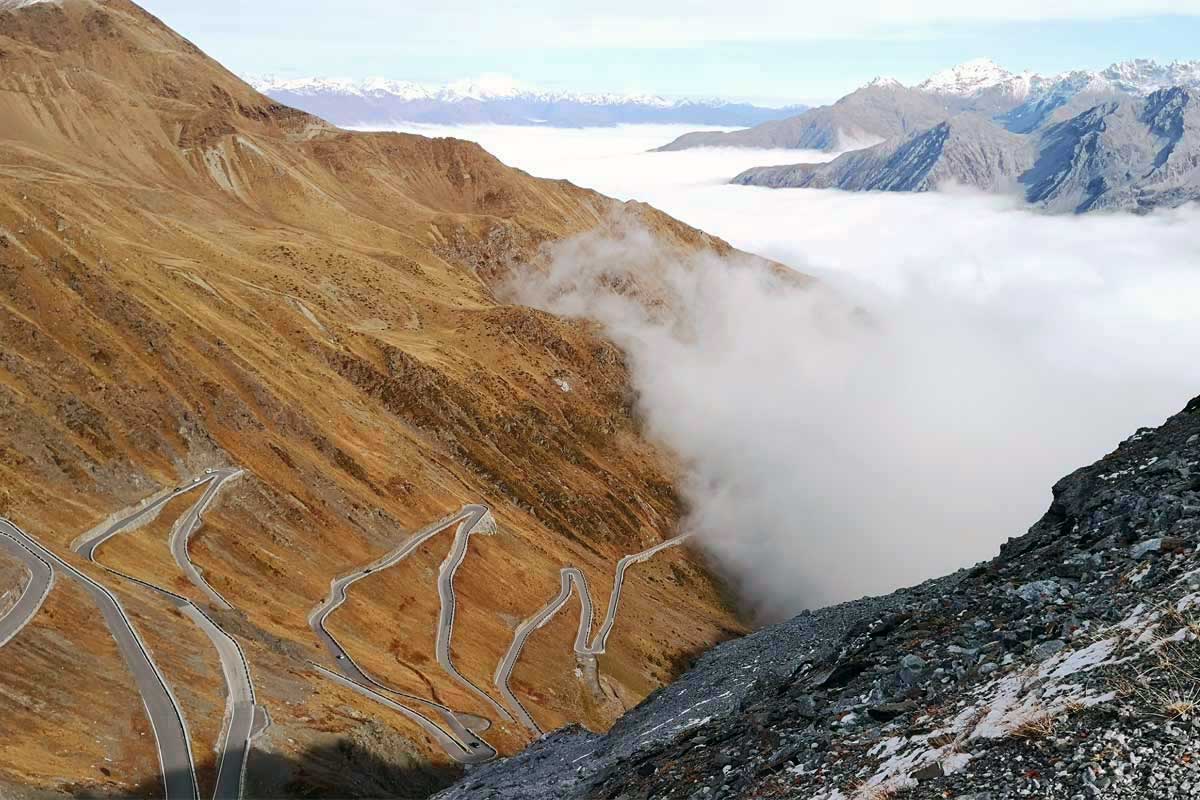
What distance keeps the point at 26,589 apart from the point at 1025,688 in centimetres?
5230

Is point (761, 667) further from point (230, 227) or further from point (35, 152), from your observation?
point (35, 152)

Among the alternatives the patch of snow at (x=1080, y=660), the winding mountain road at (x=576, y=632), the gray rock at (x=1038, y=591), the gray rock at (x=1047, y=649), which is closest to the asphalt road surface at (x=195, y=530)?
the winding mountain road at (x=576, y=632)

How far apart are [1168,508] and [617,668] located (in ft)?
260

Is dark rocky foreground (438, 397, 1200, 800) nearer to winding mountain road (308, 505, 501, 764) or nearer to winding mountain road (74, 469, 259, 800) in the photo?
winding mountain road (74, 469, 259, 800)

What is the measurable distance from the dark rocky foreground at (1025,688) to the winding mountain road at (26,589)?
31.8 metres

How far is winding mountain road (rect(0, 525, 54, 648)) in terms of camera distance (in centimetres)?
4597

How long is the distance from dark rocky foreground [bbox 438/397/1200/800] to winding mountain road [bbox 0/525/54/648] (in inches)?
1251

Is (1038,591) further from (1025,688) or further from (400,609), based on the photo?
(400,609)

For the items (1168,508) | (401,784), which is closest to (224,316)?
(401,784)

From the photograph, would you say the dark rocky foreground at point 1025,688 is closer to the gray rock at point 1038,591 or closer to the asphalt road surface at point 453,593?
the gray rock at point 1038,591

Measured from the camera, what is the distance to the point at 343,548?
9075 cm

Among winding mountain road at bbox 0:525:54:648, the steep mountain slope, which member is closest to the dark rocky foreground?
the steep mountain slope

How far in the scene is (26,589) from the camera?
50.2 m

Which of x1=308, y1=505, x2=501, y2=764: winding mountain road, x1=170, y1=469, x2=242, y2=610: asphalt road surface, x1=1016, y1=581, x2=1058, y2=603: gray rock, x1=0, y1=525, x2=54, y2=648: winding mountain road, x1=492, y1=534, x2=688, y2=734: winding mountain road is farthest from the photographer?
x1=492, y1=534, x2=688, y2=734: winding mountain road
